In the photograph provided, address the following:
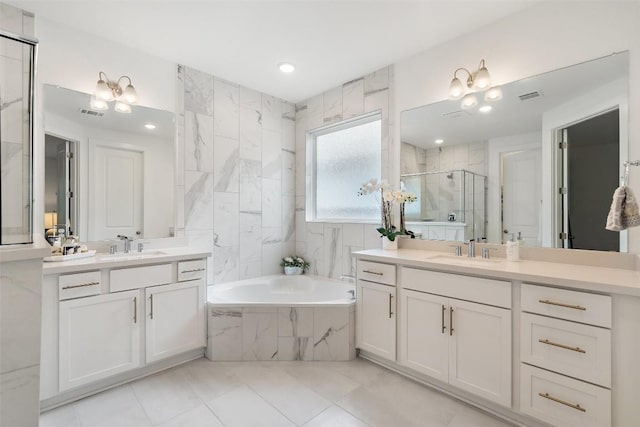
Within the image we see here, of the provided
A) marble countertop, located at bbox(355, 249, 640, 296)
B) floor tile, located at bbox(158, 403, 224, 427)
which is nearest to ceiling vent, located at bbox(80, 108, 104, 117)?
floor tile, located at bbox(158, 403, 224, 427)

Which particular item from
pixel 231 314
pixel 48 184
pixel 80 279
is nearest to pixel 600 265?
pixel 231 314

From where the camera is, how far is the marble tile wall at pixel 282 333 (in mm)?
2477

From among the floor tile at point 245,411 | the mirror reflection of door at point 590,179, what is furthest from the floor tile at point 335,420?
the mirror reflection of door at point 590,179

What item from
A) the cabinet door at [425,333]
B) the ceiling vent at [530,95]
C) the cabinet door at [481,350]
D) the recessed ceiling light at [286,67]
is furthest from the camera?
the recessed ceiling light at [286,67]

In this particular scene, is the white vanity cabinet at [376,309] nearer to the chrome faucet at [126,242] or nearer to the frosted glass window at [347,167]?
the frosted glass window at [347,167]

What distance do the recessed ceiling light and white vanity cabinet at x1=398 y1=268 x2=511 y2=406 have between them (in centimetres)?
210

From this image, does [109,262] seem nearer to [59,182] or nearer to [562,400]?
[59,182]

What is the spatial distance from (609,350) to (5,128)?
2632mm

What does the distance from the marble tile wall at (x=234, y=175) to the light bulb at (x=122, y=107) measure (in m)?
0.41

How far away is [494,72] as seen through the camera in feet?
7.43

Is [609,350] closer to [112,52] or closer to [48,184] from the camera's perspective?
[48,184]

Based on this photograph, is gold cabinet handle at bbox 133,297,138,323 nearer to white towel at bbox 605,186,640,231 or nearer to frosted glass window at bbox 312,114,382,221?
frosted glass window at bbox 312,114,382,221

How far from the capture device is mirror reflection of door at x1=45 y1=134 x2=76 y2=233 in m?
2.22

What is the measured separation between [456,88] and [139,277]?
275 cm
